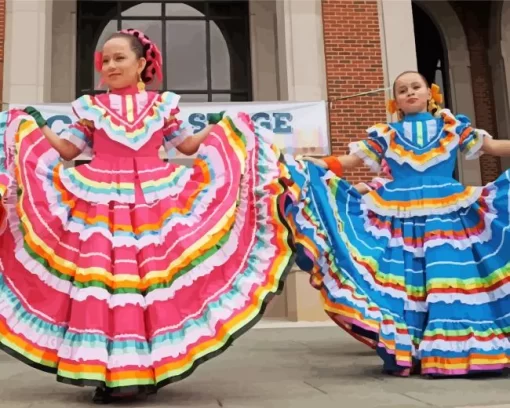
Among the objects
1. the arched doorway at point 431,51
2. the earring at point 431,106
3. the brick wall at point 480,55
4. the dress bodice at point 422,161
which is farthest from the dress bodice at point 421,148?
the arched doorway at point 431,51

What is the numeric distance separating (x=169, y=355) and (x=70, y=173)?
870mm

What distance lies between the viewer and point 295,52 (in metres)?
7.19

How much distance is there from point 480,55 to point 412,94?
9097 millimetres

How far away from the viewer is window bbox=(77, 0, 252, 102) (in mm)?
9227

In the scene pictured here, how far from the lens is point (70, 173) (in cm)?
252

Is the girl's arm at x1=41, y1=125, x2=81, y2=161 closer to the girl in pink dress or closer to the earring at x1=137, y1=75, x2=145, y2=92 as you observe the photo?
the girl in pink dress

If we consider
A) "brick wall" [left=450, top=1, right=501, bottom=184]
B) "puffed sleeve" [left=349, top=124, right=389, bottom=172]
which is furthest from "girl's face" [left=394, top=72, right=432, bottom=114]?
"brick wall" [left=450, top=1, right=501, bottom=184]

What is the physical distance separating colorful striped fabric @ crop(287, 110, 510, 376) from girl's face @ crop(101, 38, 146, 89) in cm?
91

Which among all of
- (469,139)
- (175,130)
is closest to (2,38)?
(175,130)

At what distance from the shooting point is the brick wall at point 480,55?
11273mm

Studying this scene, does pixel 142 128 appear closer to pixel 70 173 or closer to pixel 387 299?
pixel 70 173

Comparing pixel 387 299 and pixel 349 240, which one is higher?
pixel 349 240

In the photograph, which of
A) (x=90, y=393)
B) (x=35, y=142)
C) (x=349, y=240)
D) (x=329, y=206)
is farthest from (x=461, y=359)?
(x=35, y=142)

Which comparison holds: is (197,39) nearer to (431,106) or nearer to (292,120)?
(292,120)
